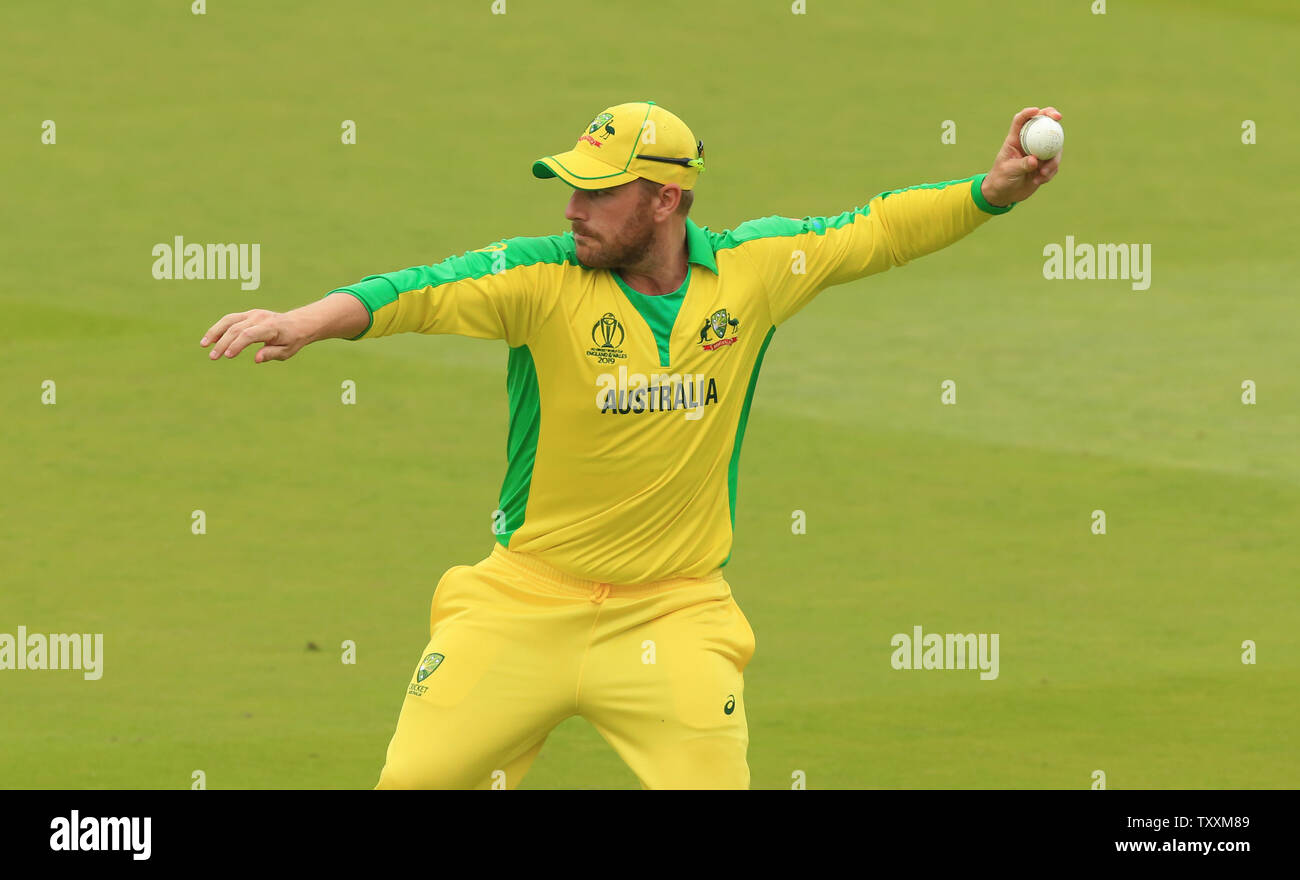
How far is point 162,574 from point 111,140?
8.46 metres

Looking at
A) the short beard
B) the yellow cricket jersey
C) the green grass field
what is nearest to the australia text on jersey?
the yellow cricket jersey

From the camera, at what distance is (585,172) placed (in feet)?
23.8

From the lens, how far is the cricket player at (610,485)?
23.4 ft

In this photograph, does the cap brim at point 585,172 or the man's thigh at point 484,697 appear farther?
the cap brim at point 585,172

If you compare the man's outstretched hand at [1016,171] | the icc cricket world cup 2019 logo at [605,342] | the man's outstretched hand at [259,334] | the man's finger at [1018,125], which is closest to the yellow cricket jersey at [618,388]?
the icc cricket world cup 2019 logo at [605,342]

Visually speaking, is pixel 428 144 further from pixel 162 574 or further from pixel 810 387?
pixel 162 574

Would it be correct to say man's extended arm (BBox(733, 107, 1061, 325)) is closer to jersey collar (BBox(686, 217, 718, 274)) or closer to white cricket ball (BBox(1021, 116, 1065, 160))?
white cricket ball (BBox(1021, 116, 1065, 160))

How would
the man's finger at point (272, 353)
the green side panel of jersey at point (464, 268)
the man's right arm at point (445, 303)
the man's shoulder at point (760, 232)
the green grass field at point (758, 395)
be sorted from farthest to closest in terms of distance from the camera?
the green grass field at point (758, 395) < the man's shoulder at point (760, 232) < the green side panel of jersey at point (464, 268) < the man's right arm at point (445, 303) < the man's finger at point (272, 353)

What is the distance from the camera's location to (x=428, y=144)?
65.9ft

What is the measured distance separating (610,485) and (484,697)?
2.66ft

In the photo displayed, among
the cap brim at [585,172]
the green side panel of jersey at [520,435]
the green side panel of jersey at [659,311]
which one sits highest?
the cap brim at [585,172]

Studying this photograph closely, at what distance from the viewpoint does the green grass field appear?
1070cm

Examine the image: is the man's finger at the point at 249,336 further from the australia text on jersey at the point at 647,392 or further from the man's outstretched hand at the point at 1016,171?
the man's outstretched hand at the point at 1016,171

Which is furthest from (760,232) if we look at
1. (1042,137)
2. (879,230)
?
(1042,137)
